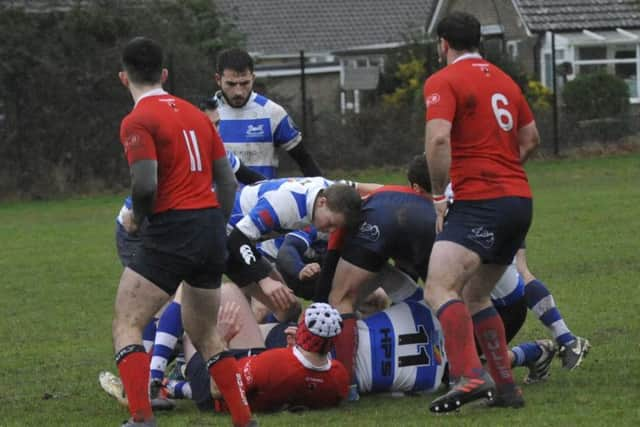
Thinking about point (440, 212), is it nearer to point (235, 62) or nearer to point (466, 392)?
point (466, 392)

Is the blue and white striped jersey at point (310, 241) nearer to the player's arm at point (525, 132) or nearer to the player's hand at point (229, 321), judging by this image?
the player's hand at point (229, 321)

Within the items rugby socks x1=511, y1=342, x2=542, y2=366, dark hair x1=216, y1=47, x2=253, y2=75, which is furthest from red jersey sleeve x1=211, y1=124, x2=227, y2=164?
dark hair x1=216, y1=47, x2=253, y2=75

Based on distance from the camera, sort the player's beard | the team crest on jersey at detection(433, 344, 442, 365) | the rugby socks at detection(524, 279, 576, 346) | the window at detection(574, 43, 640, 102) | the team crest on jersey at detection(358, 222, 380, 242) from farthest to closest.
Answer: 1. the window at detection(574, 43, 640, 102)
2. the player's beard
3. the rugby socks at detection(524, 279, 576, 346)
4. the team crest on jersey at detection(433, 344, 442, 365)
5. the team crest on jersey at detection(358, 222, 380, 242)

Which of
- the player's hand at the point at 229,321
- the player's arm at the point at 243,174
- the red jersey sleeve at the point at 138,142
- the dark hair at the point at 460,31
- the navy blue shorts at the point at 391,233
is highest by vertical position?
the dark hair at the point at 460,31

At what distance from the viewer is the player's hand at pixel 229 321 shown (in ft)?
24.8

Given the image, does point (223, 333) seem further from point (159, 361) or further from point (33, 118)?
point (33, 118)

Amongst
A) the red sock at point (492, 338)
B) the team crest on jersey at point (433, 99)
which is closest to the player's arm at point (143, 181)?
the team crest on jersey at point (433, 99)

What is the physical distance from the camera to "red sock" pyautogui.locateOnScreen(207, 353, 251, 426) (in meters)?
6.43

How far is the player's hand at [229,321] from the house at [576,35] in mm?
27826

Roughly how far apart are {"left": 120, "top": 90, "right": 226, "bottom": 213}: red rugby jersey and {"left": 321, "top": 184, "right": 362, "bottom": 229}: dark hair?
1.08 metres

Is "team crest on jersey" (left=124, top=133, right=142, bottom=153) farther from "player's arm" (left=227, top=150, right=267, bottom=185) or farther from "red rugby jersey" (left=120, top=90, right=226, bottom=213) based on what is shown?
"player's arm" (left=227, top=150, right=267, bottom=185)

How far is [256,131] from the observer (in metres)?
9.59

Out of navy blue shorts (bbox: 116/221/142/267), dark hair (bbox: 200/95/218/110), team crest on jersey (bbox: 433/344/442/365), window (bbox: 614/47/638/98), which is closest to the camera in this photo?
team crest on jersey (bbox: 433/344/442/365)

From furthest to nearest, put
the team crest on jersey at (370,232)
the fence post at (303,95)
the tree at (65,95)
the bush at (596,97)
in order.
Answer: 1. the bush at (596,97)
2. the fence post at (303,95)
3. the tree at (65,95)
4. the team crest on jersey at (370,232)
